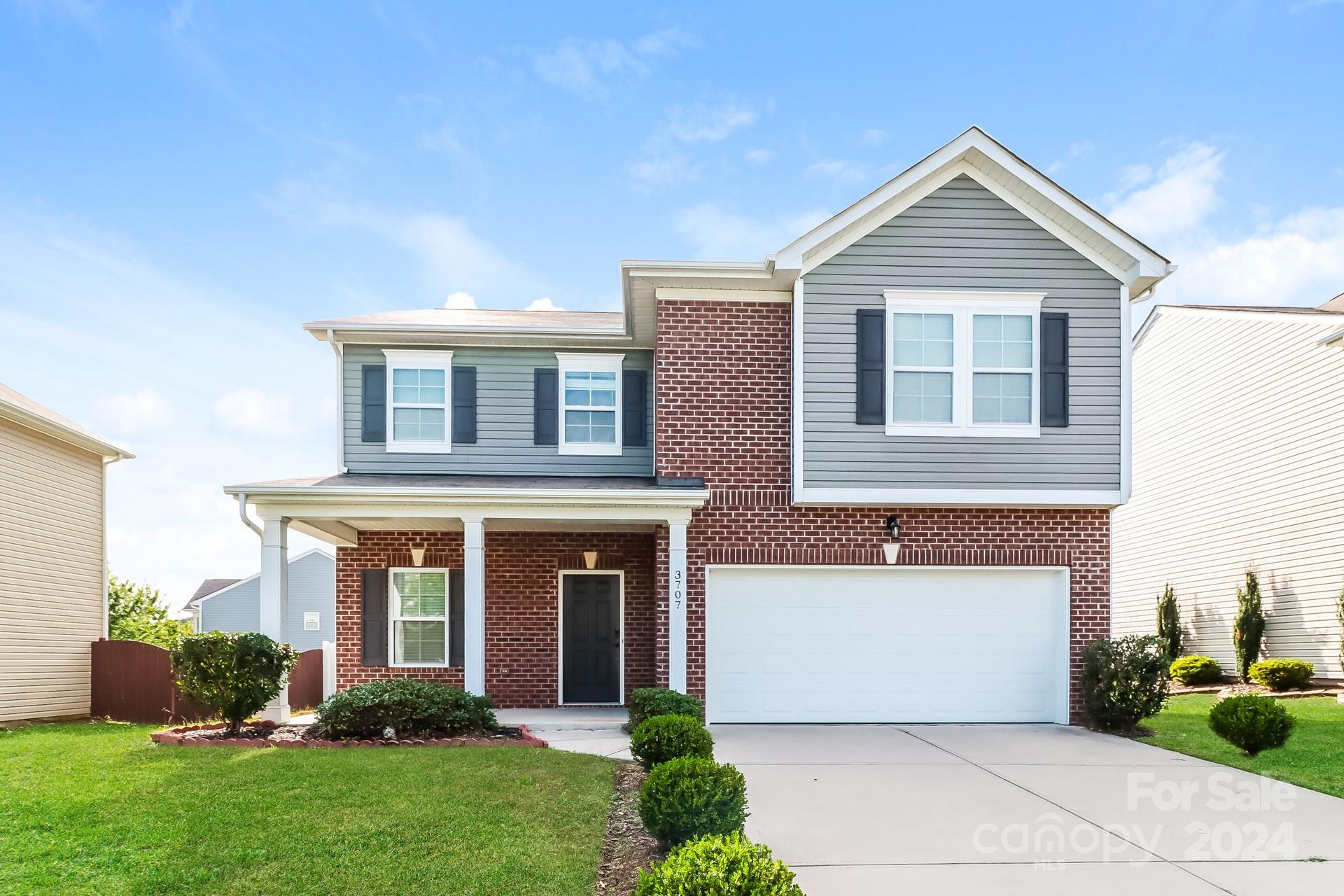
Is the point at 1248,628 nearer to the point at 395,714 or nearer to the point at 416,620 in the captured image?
the point at 416,620

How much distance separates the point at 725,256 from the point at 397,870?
8.85 m

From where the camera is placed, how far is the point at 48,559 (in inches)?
552

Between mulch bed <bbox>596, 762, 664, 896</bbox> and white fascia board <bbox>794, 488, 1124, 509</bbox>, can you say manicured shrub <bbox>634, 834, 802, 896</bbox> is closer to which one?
mulch bed <bbox>596, 762, 664, 896</bbox>

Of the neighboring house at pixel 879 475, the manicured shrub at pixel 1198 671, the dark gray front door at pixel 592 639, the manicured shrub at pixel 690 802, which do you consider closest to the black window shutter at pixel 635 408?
the neighboring house at pixel 879 475

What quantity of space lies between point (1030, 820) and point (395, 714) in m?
6.69

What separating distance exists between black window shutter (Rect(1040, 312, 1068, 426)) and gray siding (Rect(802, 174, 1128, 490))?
0.31ft

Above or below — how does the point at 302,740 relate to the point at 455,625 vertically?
below

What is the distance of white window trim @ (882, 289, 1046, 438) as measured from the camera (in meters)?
11.9

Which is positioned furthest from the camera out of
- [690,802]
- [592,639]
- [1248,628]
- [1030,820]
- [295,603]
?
[295,603]

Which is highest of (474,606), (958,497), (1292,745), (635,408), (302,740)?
(635,408)

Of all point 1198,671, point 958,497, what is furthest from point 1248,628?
point 958,497

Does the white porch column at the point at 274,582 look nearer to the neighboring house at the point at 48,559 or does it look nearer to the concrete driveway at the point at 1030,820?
the neighboring house at the point at 48,559

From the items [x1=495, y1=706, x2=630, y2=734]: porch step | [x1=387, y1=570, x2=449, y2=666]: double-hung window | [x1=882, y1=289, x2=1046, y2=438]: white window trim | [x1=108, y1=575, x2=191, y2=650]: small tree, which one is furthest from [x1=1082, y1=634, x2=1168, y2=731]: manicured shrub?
[x1=108, y1=575, x2=191, y2=650]: small tree

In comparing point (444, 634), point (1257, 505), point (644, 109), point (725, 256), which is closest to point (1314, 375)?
point (1257, 505)
